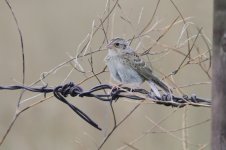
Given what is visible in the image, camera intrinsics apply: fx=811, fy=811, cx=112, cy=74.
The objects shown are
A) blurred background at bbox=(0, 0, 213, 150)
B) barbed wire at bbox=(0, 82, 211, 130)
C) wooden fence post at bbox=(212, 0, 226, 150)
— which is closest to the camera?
wooden fence post at bbox=(212, 0, 226, 150)

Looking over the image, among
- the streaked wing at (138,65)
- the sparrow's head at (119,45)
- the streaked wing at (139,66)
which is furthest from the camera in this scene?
the sparrow's head at (119,45)

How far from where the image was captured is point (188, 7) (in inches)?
371

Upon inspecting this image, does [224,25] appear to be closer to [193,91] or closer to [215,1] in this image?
[215,1]

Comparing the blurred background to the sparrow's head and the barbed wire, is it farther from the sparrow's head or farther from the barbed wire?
the barbed wire

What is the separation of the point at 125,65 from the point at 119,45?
0.62ft

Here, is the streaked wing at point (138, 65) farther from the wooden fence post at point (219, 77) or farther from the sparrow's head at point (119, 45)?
the wooden fence post at point (219, 77)

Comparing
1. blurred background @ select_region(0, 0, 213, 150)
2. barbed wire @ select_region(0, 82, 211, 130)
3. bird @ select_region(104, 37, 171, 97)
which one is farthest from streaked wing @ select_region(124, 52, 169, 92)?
blurred background @ select_region(0, 0, 213, 150)

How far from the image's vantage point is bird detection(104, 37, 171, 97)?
615cm

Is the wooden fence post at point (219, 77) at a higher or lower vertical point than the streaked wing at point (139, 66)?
lower

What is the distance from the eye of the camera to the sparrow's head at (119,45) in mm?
6375

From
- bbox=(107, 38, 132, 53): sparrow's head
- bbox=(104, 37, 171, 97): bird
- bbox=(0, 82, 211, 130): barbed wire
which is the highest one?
bbox=(107, 38, 132, 53): sparrow's head

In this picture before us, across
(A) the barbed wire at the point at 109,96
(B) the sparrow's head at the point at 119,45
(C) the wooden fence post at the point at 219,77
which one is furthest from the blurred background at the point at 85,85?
(C) the wooden fence post at the point at 219,77

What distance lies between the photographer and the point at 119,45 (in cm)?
648

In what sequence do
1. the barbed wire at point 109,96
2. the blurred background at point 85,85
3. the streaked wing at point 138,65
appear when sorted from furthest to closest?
the blurred background at point 85,85 → the streaked wing at point 138,65 → the barbed wire at point 109,96
